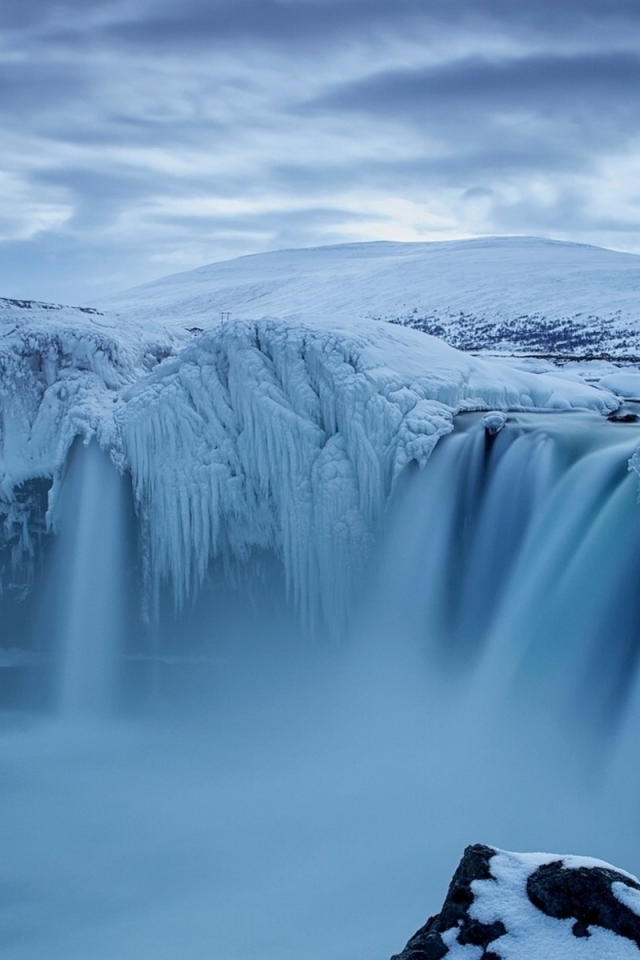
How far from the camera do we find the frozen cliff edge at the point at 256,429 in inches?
351

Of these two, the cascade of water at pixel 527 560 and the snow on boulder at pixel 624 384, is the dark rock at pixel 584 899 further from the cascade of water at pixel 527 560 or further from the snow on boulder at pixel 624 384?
the snow on boulder at pixel 624 384

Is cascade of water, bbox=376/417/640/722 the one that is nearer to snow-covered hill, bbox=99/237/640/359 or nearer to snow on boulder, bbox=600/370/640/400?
snow on boulder, bbox=600/370/640/400

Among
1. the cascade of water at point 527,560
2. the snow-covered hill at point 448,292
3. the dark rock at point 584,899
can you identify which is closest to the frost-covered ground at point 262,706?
the cascade of water at point 527,560

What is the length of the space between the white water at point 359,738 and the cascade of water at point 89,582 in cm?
3

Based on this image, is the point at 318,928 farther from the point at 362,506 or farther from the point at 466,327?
the point at 466,327

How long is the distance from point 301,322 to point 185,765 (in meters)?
4.85

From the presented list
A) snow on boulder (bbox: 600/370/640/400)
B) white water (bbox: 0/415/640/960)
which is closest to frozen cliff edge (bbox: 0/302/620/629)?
white water (bbox: 0/415/640/960)

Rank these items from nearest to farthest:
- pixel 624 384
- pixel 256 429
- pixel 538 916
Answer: pixel 538 916 < pixel 256 429 < pixel 624 384

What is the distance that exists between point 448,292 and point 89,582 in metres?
41.4

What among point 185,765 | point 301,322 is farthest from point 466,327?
point 185,765

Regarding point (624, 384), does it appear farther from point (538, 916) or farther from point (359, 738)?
point (538, 916)

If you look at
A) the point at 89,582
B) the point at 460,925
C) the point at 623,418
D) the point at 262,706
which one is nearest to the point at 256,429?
the point at 89,582

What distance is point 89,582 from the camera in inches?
384

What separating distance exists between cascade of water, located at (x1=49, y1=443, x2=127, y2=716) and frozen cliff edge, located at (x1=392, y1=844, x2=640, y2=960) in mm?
7209
